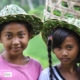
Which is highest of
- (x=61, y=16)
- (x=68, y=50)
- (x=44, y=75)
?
(x=61, y=16)

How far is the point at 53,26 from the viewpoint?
1606mm

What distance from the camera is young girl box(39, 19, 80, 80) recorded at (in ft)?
5.16

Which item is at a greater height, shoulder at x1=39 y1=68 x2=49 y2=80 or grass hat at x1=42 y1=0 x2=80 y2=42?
grass hat at x1=42 y1=0 x2=80 y2=42

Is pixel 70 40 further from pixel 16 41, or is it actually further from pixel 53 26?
pixel 16 41

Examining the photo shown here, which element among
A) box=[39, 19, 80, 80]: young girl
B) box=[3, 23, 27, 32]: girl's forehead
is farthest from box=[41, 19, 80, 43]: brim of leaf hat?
box=[3, 23, 27, 32]: girl's forehead

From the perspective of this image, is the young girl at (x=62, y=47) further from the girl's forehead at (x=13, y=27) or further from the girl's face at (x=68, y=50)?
the girl's forehead at (x=13, y=27)

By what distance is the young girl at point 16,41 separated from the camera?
1.59m

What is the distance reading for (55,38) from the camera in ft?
5.31

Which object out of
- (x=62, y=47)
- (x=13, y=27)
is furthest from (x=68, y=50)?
(x=13, y=27)

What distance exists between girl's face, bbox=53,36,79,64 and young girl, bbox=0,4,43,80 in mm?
149

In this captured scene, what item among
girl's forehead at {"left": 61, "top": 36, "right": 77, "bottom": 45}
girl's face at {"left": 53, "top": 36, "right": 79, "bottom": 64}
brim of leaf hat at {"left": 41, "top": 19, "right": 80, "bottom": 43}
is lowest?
girl's face at {"left": 53, "top": 36, "right": 79, "bottom": 64}

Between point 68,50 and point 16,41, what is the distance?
227 mm

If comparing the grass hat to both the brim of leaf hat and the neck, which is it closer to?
the brim of leaf hat

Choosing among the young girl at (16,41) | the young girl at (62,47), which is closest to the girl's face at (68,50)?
the young girl at (62,47)
